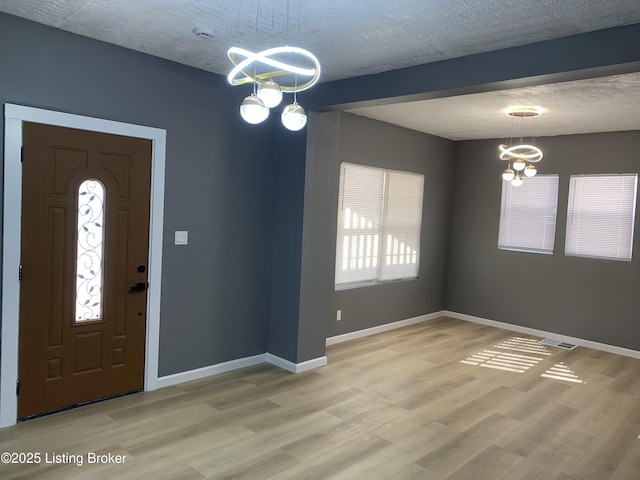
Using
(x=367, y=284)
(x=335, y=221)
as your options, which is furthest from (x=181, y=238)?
(x=367, y=284)

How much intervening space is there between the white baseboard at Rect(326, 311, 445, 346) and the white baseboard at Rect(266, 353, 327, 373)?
0.78 m

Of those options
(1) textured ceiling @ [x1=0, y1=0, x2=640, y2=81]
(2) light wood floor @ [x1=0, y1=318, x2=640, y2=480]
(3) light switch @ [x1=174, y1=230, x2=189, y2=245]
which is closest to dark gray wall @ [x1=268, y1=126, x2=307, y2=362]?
(2) light wood floor @ [x1=0, y1=318, x2=640, y2=480]

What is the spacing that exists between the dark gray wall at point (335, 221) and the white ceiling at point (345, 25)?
103cm

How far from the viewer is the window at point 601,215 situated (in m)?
5.76

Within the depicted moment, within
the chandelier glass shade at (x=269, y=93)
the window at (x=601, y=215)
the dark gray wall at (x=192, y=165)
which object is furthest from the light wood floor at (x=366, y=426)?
the chandelier glass shade at (x=269, y=93)

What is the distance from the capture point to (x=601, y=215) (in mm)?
5945

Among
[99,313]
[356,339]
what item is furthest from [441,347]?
[99,313]

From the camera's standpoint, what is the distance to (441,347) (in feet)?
18.8

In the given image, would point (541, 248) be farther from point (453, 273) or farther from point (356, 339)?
point (356, 339)

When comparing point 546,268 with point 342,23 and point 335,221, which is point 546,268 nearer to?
point 335,221

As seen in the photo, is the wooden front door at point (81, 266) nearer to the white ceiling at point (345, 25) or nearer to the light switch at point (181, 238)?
the light switch at point (181, 238)

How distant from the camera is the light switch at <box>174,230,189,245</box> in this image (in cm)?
403

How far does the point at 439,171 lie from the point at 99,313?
4997 mm

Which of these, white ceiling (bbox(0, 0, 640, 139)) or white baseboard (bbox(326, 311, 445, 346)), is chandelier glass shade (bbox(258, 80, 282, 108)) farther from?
white baseboard (bbox(326, 311, 445, 346))
